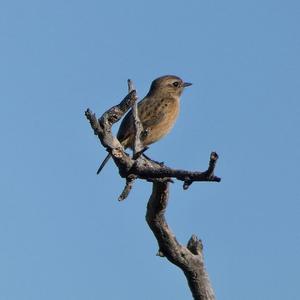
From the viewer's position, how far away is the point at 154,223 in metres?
8.16

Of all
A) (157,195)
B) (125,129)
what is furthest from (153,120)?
(157,195)

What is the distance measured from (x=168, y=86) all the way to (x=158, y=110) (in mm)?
1116

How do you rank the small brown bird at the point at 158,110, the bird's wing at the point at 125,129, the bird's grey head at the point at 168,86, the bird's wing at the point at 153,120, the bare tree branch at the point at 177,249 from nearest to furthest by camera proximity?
1. the bare tree branch at the point at 177,249
2. the bird's wing at the point at 125,129
3. the small brown bird at the point at 158,110
4. the bird's wing at the point at 153,120
5. the bird's grey head at the point at 168,86

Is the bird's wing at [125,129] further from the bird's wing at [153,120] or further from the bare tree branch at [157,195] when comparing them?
the bare tree branch at [157,195]

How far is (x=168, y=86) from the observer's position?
15.4m

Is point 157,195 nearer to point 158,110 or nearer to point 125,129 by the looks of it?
point 125,129

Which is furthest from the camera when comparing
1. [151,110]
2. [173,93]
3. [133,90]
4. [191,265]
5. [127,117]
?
[173,93]

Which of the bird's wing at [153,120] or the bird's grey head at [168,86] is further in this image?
the bird's grey head at [168,86]

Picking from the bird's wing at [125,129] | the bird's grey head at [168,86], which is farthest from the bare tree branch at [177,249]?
the bird's grey head at [168,86]

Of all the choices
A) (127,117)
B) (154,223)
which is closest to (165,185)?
(154,223)

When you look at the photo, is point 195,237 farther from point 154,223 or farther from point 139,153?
point 139,153

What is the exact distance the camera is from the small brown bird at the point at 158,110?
525 inches

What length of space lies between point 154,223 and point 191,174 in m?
1.03

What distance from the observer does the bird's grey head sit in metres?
15.3
